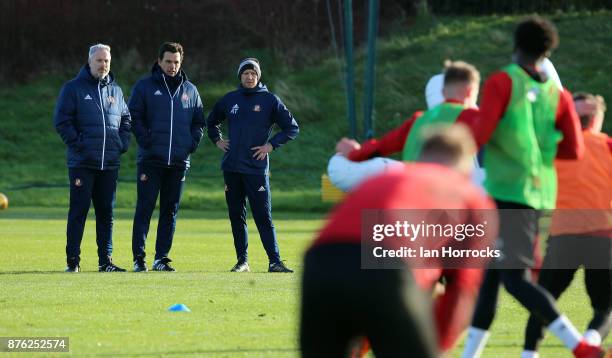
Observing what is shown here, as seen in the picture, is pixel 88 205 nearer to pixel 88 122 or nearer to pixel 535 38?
pixel 88 122

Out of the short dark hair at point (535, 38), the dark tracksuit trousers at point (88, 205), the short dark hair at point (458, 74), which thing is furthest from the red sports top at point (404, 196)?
the dark tracksuit trousers at point (88, 205)

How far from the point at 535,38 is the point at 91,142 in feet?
24.2

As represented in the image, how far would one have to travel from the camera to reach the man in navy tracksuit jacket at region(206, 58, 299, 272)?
15.1 meters

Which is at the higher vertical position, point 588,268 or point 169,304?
point 588,268

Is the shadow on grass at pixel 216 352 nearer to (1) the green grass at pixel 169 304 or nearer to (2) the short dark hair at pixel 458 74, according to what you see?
(1) the green grass at pixel 169 304

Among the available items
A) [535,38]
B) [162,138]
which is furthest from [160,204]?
[535,38]

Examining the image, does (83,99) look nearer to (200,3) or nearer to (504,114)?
(504,114)

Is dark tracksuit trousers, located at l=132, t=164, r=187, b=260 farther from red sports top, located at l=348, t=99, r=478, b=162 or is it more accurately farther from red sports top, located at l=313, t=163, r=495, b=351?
red sports top, located at l=313, t=163, r=495, b=351

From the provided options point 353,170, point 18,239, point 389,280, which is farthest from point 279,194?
point 389,280

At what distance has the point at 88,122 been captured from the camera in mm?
14883

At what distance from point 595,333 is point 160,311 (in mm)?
3960

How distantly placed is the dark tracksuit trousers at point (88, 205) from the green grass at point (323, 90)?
2116cm

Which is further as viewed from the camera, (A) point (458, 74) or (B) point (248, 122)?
(B) point (248, 122)

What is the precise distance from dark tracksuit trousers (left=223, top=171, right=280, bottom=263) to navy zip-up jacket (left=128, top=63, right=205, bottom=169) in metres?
0.62
